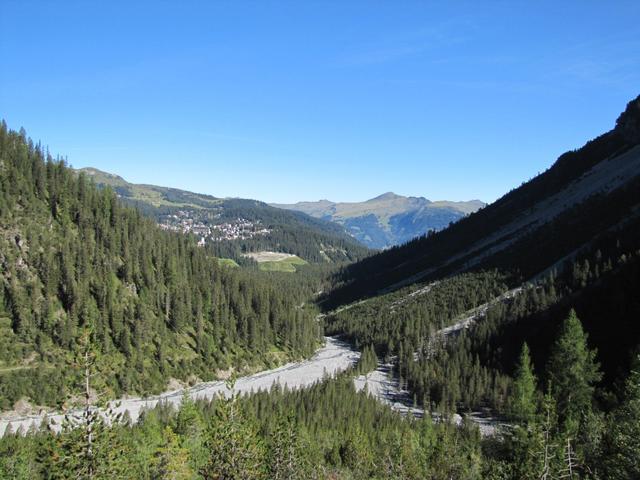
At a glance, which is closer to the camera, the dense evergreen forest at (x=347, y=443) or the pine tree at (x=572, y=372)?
the dense evergreen forest at (x=347, y=443)

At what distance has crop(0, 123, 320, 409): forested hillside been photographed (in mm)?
127569

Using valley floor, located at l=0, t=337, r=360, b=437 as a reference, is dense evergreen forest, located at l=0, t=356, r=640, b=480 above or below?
above

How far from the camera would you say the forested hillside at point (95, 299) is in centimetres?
12757

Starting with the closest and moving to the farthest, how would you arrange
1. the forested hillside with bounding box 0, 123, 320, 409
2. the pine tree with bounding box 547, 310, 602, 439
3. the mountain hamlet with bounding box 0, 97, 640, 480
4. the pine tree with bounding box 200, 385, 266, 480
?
1. the pine tree with bounding box 200, 385, 266, 480
2. the mountain hamlet with bounding box 0, 97, 640, 480
3. the pine tree with bounding box 547, 310, 602, 439
4. the forested hillside with bounding box 0, 123, 320, 409

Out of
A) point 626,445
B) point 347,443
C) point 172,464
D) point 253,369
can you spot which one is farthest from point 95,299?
point 626,445

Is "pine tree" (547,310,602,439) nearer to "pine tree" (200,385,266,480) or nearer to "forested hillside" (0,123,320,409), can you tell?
"pine tree" (200,385,266,480)

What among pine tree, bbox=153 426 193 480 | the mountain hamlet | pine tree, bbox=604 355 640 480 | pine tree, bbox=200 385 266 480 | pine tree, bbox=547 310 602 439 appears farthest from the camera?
pine tree, bbox=547 310 602 439

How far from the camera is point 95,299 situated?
15100cm

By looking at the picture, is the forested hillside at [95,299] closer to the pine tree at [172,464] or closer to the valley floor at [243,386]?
the valley floor at [243,386]

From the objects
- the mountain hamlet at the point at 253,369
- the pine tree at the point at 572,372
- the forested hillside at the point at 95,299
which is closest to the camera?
the mountain hamlet at the point at 253,369

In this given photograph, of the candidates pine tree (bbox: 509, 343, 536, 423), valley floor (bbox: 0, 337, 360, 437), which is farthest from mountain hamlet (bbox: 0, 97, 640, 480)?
valley floor (bbox: 0, 337, 360, 437)

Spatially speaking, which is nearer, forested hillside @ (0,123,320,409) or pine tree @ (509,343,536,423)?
pine tree @ (509,343,536,423)

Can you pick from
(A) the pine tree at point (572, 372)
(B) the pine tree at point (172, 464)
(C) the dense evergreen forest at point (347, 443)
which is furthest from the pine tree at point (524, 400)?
(B) the pine tree at point (172, 464)

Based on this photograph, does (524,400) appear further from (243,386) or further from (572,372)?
(243,386)
